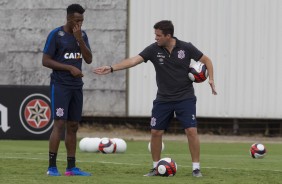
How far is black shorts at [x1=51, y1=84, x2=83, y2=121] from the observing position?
42.0 ft

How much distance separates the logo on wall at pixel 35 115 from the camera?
882 inches

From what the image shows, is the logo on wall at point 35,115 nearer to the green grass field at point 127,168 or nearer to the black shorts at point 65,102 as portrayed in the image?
the green grass field at point 127,168

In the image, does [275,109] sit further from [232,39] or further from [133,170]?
[133,170]

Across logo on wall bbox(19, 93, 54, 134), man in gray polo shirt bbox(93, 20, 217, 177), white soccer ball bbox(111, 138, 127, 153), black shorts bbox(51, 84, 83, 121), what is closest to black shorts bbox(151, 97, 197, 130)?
man in gray polo shirt bbox(93, 20, 217, 177)

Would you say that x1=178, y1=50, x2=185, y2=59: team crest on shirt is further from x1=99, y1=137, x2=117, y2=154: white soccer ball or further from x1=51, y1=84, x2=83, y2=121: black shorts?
x1=99, y1=137, x2=117, y2=154: white soccer ball

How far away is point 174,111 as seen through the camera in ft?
43.8

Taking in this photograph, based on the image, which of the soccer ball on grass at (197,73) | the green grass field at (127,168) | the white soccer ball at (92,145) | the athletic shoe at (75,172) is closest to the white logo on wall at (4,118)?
the green grass field at (127,168)

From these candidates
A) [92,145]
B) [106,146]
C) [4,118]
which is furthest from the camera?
[4,118]

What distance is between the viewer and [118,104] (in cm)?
2616

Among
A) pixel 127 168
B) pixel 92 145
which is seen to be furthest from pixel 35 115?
pixel 127 168

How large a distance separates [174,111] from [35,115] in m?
9.54

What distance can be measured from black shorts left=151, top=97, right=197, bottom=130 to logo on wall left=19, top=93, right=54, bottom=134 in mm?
9352

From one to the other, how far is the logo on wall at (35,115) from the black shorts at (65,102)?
943 cm

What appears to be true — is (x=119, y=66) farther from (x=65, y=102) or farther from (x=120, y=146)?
(x=120, y=146)
